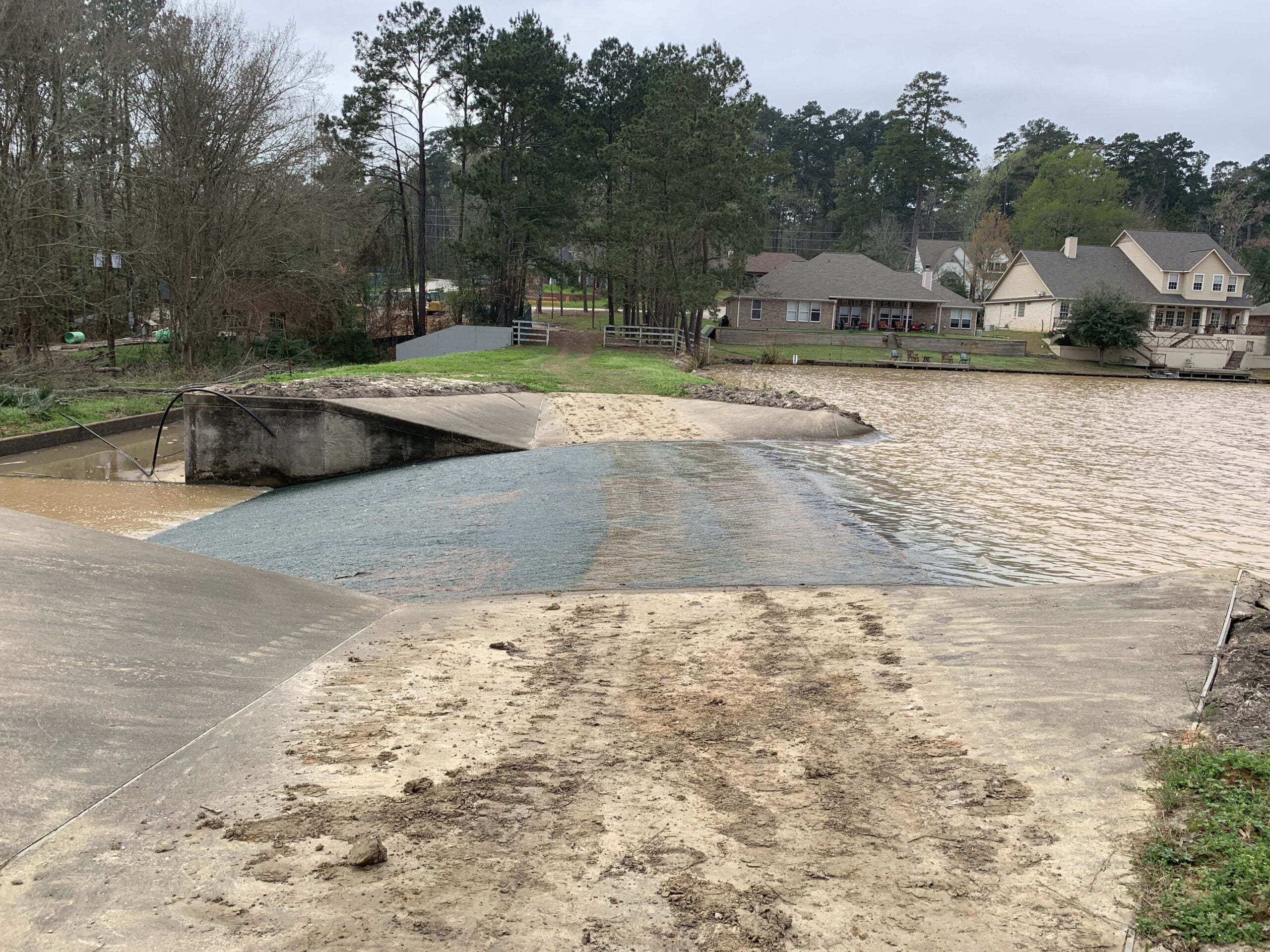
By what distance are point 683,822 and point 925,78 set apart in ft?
322

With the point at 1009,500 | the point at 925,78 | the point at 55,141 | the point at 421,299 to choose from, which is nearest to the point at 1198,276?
the point at 925,78

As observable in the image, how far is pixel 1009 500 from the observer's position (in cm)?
1335

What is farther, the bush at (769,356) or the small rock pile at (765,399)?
the bush at (769,356)

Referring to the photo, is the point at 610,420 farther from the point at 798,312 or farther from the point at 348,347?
the point at 798,312

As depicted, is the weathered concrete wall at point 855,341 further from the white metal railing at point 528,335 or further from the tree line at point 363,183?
the white metal railing at point 528,335

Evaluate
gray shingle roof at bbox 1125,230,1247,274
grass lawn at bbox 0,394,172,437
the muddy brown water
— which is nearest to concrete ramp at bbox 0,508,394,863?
the muddy brown water

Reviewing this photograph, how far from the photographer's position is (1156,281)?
6638 centimetres

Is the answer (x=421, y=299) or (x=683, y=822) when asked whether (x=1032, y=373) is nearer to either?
(x=421, y=299)

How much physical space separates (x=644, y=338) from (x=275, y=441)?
34653mm

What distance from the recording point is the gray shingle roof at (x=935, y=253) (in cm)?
8669

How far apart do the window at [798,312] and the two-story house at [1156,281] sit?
55.5ft

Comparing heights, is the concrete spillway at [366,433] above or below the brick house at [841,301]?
below

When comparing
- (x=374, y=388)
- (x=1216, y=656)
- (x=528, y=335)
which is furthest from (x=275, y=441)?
(x=528, y=335)

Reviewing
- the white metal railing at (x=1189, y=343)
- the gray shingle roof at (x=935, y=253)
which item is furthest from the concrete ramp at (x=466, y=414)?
the gray shingle roof at (x=935, y=253)
